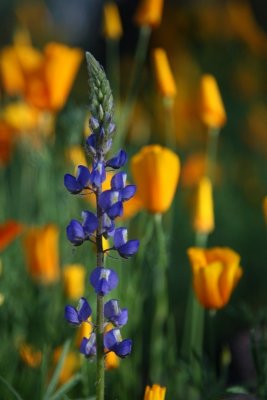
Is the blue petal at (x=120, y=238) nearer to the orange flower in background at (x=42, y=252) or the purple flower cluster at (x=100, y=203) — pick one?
the purple flower cluster at (x=100, y=203)

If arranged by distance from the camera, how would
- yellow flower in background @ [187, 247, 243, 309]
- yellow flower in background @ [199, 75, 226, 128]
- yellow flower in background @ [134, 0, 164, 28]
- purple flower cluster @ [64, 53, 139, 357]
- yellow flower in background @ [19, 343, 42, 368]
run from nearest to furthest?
1. purple flower cluster @ [64, 53, 139, 357]
2. yellow flower in background @ [187, 247, 243, 309]
3. yellow flower in background @ [19, 343, 42, 368]
4. yellow flower in background @ [199, 75, 226, 128]
5. yellow flower in background @ [134, 0, 164, 28]

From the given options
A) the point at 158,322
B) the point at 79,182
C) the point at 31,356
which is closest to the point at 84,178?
the point at 79,182

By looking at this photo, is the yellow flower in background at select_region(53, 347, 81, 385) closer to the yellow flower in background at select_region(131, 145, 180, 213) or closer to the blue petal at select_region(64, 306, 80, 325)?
the yellow flower in background at select_region(131, 145, 180, 213)

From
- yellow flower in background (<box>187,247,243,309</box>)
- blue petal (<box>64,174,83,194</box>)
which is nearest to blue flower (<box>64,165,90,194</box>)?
blue petal (<box>64,174,83,194</box>)

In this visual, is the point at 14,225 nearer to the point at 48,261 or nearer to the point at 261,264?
the point at 48,261

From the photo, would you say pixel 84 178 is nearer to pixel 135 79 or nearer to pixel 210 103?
pixel 210 103
